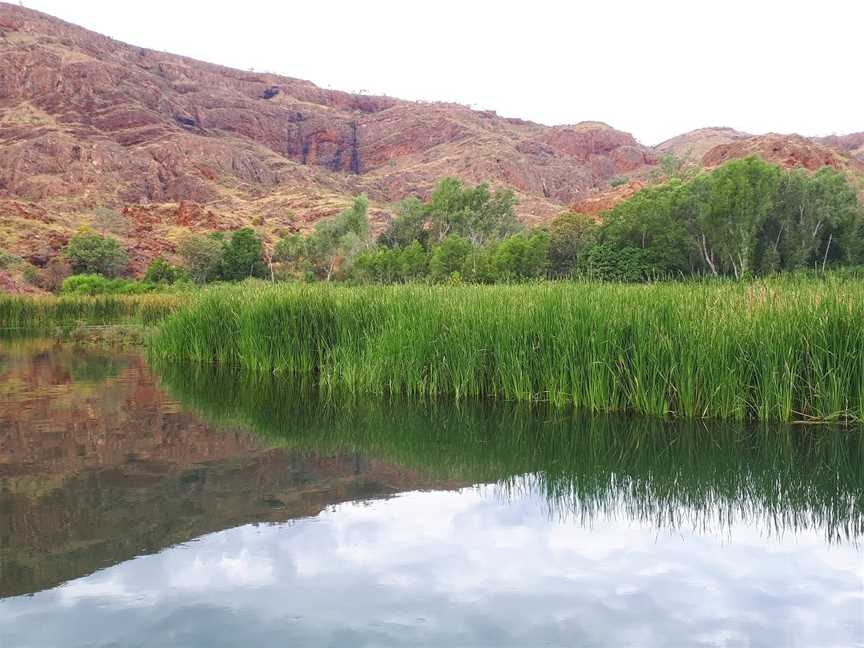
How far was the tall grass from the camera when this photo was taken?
26.3 feet

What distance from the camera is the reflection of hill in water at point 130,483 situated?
482cm

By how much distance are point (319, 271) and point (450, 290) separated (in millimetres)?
47193

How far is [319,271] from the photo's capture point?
5909cm

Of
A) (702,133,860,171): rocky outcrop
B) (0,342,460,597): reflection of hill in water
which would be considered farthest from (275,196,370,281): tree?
(0,342,460,597): reflection of hill in water

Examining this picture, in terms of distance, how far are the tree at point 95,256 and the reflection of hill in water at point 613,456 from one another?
1951 inches

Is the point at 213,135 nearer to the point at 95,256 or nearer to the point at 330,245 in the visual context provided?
the point at 330,245

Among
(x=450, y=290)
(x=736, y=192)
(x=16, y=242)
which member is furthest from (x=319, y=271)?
(x=450, y=290)

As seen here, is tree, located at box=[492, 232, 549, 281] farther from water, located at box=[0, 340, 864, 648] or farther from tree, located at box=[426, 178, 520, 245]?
water, located at box=[0, 340, 864, 648]

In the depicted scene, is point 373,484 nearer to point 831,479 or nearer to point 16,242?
point 831,479

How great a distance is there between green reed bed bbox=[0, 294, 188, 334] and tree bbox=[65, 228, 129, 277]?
2728 cm

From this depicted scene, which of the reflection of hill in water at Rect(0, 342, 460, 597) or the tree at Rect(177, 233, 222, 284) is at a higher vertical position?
the tree at Rect(177, 233, 222, 284)

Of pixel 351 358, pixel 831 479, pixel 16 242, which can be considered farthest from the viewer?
pixel 16 242

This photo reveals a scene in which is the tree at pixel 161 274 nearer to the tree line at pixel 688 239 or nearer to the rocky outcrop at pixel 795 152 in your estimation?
the tree line at pixel 688 239

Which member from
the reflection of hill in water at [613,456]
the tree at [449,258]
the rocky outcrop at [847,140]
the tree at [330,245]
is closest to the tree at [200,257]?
the tree at [330,245]
